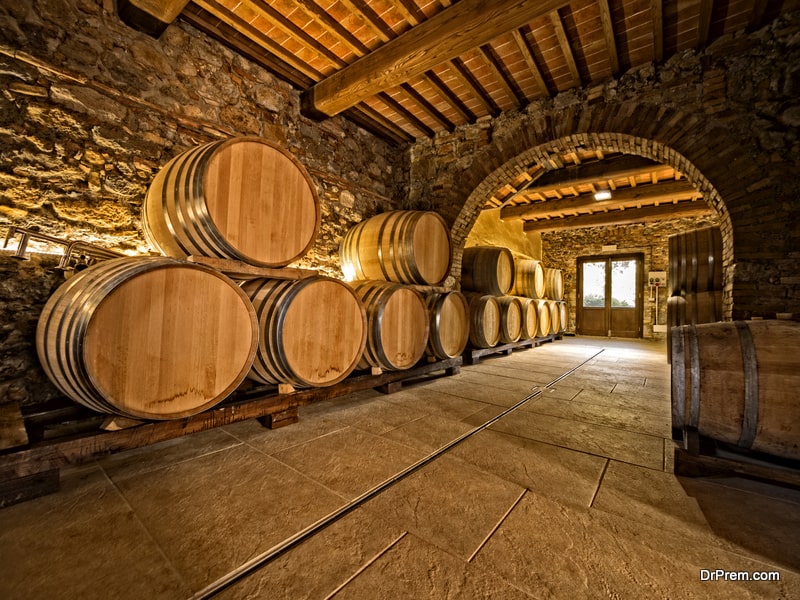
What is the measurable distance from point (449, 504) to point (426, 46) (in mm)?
3837

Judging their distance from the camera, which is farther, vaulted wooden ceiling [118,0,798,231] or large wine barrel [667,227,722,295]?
large wine barrel [667,227,722,295]

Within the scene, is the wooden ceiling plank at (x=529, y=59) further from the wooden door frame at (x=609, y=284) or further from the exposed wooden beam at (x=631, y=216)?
the wooden door frame at (x=609, y=284)

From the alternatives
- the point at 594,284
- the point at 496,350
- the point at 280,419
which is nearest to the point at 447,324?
the point at 496,350

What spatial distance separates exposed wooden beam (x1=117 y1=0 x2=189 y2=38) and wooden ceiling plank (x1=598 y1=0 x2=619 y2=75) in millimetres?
3701

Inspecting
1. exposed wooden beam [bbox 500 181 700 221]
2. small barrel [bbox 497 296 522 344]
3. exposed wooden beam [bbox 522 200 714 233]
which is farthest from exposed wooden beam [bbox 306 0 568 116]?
exposed wooden beam [bbox 522 200 714 233]

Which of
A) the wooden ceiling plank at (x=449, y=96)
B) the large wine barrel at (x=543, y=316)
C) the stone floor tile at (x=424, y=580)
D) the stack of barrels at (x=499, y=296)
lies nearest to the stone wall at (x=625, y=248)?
the large wine barrel at (x=543, y=316)

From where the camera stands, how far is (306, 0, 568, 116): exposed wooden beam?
9.05ft

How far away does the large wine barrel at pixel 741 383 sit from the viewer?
1.47 meters

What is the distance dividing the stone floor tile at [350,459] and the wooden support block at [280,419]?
15.3 inches

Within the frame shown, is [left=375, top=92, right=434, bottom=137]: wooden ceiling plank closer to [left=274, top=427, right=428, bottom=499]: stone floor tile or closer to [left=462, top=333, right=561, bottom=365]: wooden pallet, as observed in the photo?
[left=462, top=333, right=561, bottom=365]: wooden pallet

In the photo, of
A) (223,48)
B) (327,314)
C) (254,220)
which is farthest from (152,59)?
(327,314)

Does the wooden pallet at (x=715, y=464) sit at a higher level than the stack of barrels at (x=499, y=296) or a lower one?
lower

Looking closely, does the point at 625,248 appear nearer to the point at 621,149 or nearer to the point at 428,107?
the point at 621,149

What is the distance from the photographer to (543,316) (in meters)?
7.29
